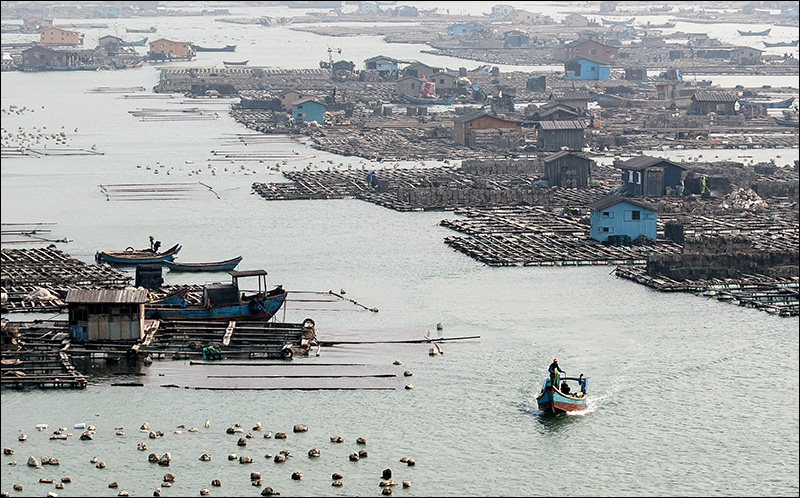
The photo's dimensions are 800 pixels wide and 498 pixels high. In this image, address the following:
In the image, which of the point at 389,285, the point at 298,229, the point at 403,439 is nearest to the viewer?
the point at 403,439

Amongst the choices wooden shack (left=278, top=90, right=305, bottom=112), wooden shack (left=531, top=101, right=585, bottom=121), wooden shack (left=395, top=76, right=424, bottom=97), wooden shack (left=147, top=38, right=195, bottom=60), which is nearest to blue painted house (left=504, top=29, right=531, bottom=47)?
wooden shack (left=147, top=38, right=195, bottom=60)

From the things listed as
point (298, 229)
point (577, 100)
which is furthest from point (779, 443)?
point (577, 100)

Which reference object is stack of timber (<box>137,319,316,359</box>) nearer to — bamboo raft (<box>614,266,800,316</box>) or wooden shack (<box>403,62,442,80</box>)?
bamboo raft (<box>614,266,800,316</box>)

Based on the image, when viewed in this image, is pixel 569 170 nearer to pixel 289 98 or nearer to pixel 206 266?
pixel 206 266

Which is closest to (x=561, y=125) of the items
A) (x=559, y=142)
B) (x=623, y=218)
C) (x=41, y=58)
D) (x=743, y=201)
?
(x=559, y=142)

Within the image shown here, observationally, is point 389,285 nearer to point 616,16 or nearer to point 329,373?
point 329,373

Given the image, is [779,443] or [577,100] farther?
[577,100]

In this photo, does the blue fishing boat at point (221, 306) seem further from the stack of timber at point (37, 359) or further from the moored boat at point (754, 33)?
the moored boat at point (754, 33)
